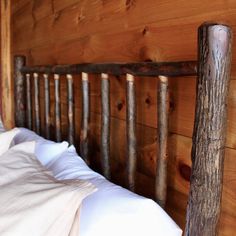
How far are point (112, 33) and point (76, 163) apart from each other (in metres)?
0.48

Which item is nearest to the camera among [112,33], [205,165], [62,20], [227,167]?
[205,165]

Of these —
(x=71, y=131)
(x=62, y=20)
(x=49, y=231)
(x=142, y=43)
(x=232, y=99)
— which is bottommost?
(x=49, y=231)

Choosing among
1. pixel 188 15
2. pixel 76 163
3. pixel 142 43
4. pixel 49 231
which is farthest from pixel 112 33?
pixel 49 231

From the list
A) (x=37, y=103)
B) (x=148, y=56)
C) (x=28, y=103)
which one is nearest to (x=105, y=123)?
(x=148, y=56)

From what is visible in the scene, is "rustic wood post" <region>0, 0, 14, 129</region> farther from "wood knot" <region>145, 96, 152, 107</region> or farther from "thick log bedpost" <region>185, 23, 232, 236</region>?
"thick log bedpost" <region>185, 23, 232, 236</region>

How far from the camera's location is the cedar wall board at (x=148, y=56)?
2.61ft

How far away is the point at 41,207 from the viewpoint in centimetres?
68

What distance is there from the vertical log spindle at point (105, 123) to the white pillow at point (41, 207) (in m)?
0.32

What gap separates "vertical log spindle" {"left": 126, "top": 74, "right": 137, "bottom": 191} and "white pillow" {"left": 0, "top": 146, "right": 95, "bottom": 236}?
24 cm

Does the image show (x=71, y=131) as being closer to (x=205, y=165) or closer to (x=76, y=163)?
(x=76, y=163)

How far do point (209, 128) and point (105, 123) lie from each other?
0.48 m

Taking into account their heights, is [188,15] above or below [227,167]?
above

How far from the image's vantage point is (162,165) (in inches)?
33.1

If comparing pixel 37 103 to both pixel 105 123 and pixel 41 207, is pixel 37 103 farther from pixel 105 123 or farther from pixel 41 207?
pixel 41 207
